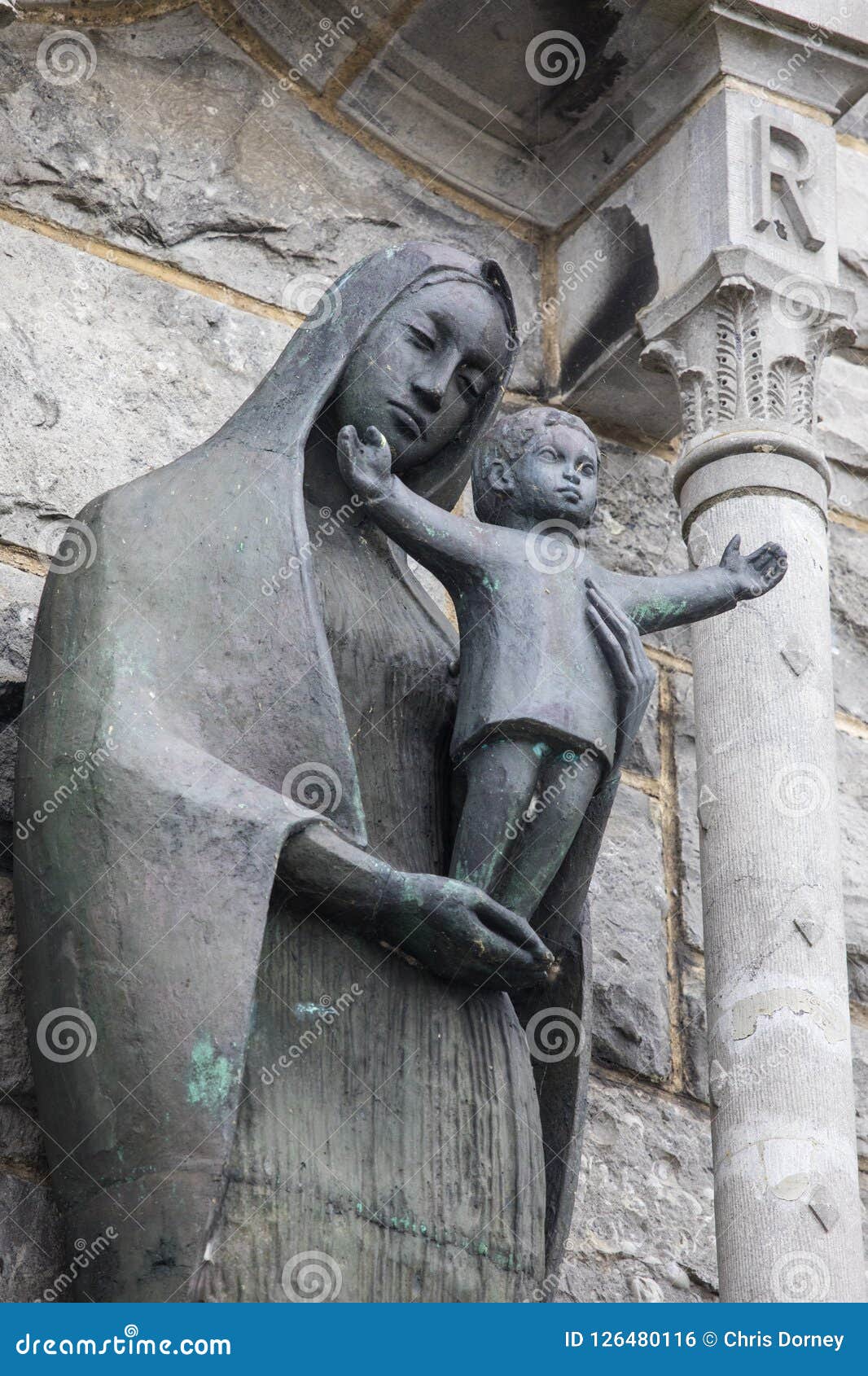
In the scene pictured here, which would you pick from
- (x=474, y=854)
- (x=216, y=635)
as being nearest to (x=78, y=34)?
(x=216, y=635)

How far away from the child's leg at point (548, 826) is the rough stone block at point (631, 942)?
90 cm

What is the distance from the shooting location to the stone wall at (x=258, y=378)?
12.8 ft

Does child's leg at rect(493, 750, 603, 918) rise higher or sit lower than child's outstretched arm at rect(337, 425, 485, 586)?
lower

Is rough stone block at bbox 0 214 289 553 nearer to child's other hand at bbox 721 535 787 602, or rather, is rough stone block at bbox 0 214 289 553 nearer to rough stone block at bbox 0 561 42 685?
rough stone block at bbox 0 561 42 685

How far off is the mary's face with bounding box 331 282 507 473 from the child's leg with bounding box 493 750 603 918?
530mm

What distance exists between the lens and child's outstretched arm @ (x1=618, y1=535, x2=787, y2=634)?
10.8 feet

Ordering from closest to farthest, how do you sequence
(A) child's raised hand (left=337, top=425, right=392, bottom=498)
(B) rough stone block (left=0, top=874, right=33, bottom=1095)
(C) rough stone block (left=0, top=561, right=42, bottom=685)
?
(A) child's raised hand (left=337, top=425, right=392, bottom=498)
(B) rough stone block (left=0, top=874, right=33, bottom=1095)
(C) rough stone block (left=0, top=561, right=42, bottom=685)

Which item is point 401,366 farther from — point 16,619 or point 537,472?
point 16,619

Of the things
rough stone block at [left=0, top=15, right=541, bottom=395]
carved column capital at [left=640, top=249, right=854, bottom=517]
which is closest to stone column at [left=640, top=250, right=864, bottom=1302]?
carved column capital at [left=640, top=249, right=854, bottom=517]

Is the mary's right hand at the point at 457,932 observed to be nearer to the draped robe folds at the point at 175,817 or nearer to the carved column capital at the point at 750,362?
the draped robe folds at the point at 175,817

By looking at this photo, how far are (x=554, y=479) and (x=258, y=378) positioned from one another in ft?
3.66

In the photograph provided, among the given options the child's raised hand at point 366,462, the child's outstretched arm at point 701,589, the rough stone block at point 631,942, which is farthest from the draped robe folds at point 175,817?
the rough stone block at point 631,942

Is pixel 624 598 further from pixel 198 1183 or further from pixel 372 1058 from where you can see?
pixel 198 1183

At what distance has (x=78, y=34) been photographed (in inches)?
170
